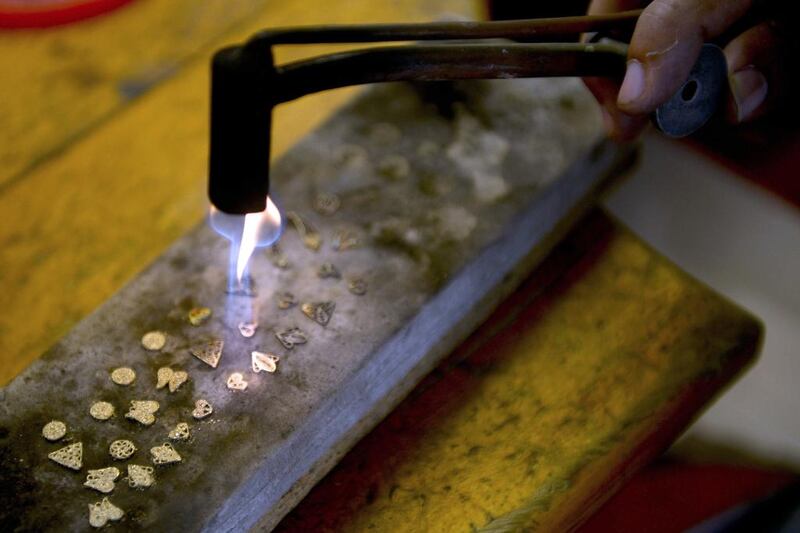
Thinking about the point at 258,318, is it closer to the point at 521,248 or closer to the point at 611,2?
the point at 521,248

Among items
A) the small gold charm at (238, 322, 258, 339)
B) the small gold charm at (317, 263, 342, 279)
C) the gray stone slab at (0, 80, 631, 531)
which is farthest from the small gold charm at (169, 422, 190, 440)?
the small gold charm at (317, 263, 342, 279)

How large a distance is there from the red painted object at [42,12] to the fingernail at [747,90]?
921 mm

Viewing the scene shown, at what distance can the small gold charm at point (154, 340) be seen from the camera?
0.82 meters

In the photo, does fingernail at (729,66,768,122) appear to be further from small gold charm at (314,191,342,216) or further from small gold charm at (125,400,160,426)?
small gold charm at (125,400,160,426)

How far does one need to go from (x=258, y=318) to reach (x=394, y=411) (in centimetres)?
18

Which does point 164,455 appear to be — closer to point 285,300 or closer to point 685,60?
point 285,300

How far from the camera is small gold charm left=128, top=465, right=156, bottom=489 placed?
2.37 feet

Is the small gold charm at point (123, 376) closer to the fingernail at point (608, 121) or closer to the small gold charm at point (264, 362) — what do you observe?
the small gold charm at point (264, 362)

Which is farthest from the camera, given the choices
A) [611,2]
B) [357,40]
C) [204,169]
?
[204,169]

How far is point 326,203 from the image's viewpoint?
0.96 meters

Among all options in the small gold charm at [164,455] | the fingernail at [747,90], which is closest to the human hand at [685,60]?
the fingernail at [747,90]

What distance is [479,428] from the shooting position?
2.86 ft

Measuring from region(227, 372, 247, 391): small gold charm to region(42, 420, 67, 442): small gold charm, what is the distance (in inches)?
6.0

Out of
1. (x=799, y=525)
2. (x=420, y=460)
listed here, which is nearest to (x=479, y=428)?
(x=420, y=460)
